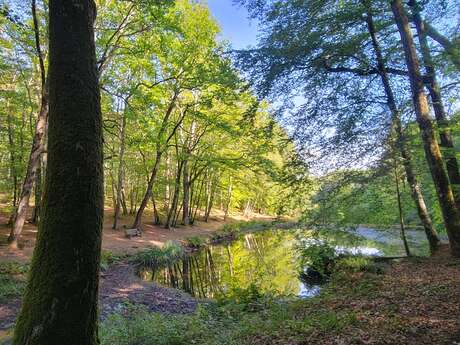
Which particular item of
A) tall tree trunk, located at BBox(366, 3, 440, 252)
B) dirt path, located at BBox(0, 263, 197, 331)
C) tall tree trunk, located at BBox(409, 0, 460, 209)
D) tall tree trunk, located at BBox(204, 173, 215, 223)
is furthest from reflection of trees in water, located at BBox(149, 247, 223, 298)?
tall tree trunk, located at BBox(204, 173, 215, 223)

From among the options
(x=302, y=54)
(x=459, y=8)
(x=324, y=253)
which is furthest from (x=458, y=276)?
(x=459, y=8)

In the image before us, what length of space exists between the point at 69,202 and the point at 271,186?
772cm

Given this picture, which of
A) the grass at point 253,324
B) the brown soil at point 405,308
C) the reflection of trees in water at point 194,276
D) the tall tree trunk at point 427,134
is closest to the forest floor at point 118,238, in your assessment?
the reflection of trees in water at point 194,276

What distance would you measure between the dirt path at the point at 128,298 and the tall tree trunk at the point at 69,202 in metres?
4.93

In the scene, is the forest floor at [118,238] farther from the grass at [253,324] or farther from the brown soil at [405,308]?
the brown soil at [405,308]

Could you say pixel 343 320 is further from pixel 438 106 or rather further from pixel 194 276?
pixel 194 276

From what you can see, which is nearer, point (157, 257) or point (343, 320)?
point (343, 320)

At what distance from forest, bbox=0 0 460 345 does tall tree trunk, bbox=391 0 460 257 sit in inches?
1.2

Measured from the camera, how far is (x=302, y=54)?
8.13m

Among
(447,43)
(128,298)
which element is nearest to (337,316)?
(128,298)

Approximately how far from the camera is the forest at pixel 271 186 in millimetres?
2898

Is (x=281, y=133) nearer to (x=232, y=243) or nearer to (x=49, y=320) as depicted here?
(x=49, y=320)

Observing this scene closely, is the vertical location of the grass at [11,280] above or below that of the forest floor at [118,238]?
below

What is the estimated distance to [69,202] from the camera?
9.19ft
